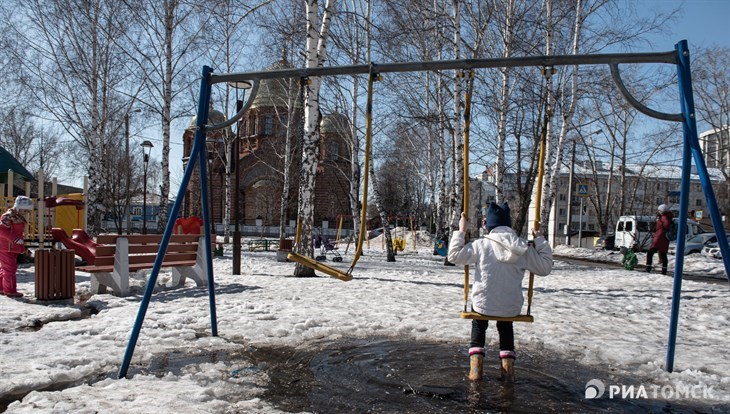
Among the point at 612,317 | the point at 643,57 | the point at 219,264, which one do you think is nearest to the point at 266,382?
the point at 643,57

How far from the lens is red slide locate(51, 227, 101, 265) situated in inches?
408

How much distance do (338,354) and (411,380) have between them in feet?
3.59

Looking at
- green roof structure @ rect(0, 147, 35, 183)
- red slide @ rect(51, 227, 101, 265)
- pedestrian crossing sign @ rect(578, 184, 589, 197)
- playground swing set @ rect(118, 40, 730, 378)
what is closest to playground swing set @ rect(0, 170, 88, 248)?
red slide @ rect(51, 227, 101, 265)

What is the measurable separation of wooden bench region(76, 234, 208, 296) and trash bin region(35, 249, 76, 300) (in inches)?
16.8

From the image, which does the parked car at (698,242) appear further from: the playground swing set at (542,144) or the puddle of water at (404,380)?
the puddle of water at (404,380)

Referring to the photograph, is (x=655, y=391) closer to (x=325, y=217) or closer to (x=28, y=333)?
(x=28, y=333)

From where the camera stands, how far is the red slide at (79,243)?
408 inches

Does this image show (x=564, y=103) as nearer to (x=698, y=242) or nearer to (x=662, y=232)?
(x=662, y=232)

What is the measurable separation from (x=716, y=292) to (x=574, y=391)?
26.2 feet

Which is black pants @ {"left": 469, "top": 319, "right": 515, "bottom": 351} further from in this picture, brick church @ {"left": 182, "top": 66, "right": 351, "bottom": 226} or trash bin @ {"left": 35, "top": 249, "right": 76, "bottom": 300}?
brick church @ {"left": 182, "top": 66, "right": 351, "bottom": 226}

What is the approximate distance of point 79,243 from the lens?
10688 mm

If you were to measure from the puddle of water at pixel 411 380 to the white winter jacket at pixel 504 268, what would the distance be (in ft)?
2.14

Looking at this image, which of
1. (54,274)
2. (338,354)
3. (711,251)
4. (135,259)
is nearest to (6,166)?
(135,259)

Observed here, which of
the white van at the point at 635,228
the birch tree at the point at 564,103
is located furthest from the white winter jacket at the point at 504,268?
the white van at the point at 635,228
